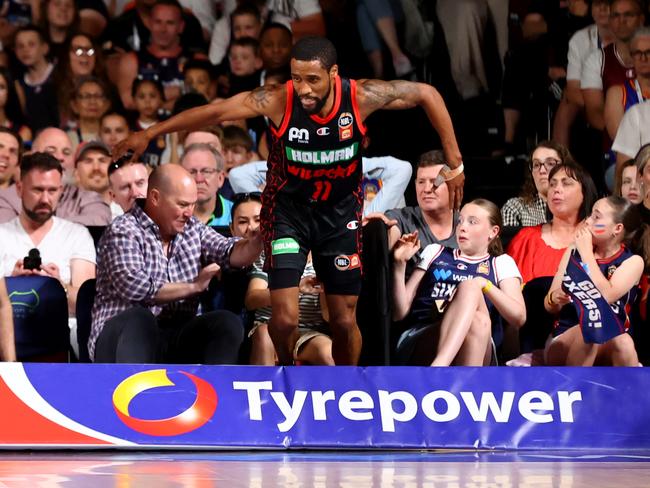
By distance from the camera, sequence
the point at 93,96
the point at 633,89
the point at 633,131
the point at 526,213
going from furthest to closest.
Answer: the point at 93,96 < the point at 633,89 < the point at 633,131 < the point at 526,213

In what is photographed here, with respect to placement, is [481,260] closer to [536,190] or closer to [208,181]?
[536,190]

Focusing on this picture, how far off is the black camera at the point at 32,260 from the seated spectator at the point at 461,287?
1.87 metres

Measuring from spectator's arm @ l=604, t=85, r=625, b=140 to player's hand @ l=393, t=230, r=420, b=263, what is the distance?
263 cm

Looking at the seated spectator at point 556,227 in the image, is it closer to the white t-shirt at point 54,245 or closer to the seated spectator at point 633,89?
the seated spectator at point 633,89

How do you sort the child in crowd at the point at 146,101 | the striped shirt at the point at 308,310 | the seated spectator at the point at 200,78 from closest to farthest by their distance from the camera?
1. the striped shirt at the point at 308,310
2. the child in crowd at the point at 146,101
3. the seated spectator at the point at 200,78

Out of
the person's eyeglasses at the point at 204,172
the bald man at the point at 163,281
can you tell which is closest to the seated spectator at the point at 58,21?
the person's eyeglasses at the point at 204,172

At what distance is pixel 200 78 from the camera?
358 inches

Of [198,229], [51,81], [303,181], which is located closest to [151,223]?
[198,229]

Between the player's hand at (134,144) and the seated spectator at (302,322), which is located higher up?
the player's hand at (134,144)

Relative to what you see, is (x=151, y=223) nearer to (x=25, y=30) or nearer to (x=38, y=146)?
(x=38, y=146)

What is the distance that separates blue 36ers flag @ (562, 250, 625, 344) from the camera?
5727 mm

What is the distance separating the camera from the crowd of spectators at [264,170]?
593cm

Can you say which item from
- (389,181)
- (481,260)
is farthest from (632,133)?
(481,260)

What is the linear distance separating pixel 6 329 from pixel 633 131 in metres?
4.33
